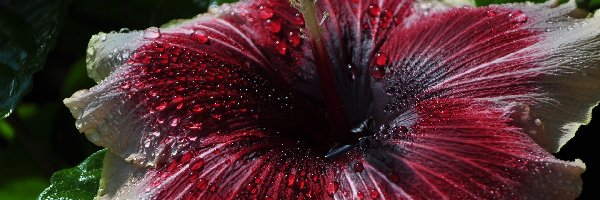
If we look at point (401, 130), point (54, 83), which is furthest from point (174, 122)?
point (54, 83)

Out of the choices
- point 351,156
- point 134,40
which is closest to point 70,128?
point 134,40

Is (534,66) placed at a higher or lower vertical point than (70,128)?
Result: higher

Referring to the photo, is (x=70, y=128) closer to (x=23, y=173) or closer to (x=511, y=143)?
(x=23, y=173)

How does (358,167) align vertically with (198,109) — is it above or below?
below

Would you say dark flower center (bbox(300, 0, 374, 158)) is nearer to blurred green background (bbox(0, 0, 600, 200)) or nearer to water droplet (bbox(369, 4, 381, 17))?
water droplet (bbox(369, 4, 381, 17))

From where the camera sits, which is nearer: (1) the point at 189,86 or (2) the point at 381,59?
(1) the point at 189,86

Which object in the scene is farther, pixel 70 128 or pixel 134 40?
pixel 70 128

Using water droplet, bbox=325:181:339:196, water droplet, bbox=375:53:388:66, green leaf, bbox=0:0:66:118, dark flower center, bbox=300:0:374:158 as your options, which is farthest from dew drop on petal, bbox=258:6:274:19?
green leaf, bbox=0:0:66:118

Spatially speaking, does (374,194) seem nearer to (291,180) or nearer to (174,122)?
(291,180)
